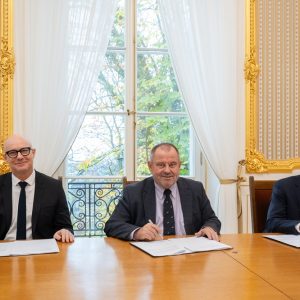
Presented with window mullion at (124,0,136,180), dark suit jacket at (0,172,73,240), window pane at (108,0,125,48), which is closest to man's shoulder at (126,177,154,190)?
dark suit jacket at (0,172,73,240)

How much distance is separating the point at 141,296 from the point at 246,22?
11.7 feet

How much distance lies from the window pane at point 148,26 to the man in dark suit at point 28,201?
7.06 ft

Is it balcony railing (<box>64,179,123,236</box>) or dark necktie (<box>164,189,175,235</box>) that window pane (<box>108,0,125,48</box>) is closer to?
balcony railing (<box>64,179,123,236</box>)

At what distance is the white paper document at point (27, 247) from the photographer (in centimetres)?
202

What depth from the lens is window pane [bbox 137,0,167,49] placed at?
4.49 meters

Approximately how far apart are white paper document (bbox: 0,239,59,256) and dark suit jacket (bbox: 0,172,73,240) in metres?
0.42

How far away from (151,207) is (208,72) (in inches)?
81.9

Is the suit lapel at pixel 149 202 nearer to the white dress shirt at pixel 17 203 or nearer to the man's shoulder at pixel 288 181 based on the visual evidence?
the white dress shirt at pixel 17 203

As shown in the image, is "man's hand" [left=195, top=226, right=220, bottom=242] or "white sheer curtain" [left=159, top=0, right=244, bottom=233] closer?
"man's hand" [left=195, top=226, right=220, bottom=242]

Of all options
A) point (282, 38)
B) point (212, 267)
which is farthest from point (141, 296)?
point (282, 38)

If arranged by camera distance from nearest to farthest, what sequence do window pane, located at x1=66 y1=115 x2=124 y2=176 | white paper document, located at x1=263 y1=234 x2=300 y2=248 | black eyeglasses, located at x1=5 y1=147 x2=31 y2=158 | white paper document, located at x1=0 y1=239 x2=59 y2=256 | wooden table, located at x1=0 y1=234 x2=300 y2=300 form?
wooden table, located at x1=0 y1=234 x2=300 y2=300, white paper document, located at x1=0 y1=239 x2=59 y2=256, white paper document, located at x1=263 y1=234 x2=300 y2=248, black eyeglasses, located at x1=5 y1=147 x2=31 y2=158, window pane, located at x1=66 y1=115 x2=124 y2=176

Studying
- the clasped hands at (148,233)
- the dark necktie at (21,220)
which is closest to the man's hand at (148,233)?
the clasped hands at (148,233)

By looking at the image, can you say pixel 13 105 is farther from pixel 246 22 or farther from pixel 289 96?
pixel 289 96

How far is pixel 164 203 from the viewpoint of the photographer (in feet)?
8.90
